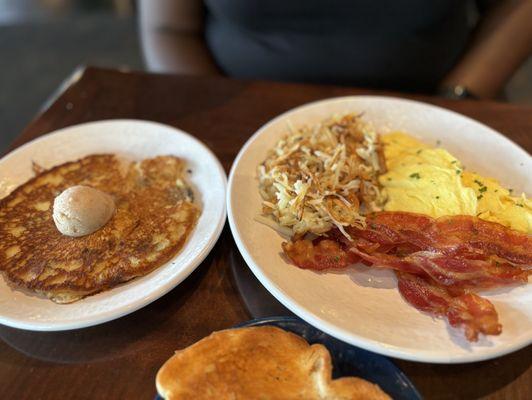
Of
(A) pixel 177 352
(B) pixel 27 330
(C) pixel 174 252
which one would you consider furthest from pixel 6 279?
(A) pixel 177 352

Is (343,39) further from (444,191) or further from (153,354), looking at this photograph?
(153,354)

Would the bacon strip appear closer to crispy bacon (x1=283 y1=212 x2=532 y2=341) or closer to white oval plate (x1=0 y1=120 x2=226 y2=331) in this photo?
crispy bacon (x1=283 y1=212 x2=532 y2=341)

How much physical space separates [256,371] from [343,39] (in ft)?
5.93

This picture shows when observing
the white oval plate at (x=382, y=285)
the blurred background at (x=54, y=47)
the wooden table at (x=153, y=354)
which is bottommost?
the blurred background at (x=54, y=47)

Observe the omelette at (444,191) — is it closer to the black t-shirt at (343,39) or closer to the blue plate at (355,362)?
the blue plate at (355,362)

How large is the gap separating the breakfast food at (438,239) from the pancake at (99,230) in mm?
360

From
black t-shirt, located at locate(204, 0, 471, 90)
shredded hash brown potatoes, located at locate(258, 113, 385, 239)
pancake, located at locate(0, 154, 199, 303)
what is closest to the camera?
pancake, located at locate(0, 154, 199, 303)

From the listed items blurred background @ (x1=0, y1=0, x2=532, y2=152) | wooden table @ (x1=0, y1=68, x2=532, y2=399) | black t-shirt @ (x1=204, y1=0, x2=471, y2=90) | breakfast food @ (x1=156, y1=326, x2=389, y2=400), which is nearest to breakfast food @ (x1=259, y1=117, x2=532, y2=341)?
wooden table @ (x1=0, y1=68, x2=532, y2=399)

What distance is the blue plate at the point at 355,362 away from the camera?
103 cm

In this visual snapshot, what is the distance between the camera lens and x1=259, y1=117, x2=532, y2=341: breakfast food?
1.18m

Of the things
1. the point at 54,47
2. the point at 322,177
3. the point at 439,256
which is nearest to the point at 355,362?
the point at 439,256

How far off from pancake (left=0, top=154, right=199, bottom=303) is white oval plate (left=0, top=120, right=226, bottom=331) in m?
0.04

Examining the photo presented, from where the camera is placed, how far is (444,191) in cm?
146

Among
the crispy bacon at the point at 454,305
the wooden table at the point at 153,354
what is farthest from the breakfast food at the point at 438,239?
the wooden table at the point at 153,354
